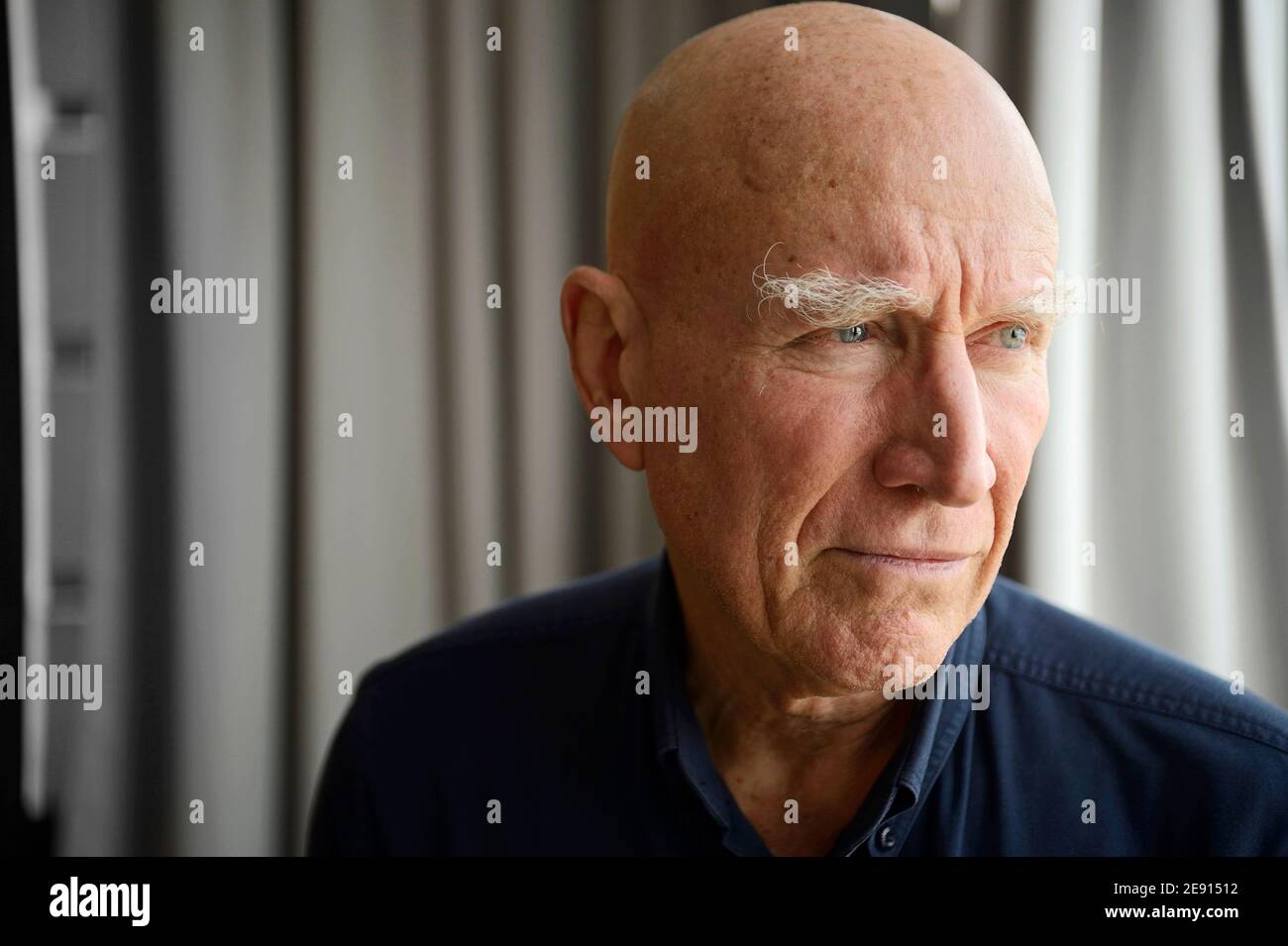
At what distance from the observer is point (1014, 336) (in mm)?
1035

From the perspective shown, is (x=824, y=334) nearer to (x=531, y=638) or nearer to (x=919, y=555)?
(x=919, y=555)

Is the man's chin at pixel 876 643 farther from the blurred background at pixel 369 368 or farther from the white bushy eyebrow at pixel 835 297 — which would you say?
the blurred background at pixel 369 368

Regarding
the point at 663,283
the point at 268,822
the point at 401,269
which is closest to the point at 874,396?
the point at 663,283

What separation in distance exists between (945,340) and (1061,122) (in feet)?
1.91

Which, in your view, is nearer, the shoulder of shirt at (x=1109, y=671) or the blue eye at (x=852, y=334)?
the blue eye at (x=852, y=334)

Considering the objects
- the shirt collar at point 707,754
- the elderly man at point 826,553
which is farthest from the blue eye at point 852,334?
the shirt collar at point 707,754

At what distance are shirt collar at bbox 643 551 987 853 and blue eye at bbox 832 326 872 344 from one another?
384mm

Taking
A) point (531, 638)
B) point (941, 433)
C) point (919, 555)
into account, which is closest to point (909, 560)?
point (919, 555)

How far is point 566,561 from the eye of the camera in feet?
5.57

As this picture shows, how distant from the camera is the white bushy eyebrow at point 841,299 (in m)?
0.96

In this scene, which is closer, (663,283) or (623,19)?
(663,283)

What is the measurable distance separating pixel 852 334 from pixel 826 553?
22 centimetres

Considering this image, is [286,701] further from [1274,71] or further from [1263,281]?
[1274,71]

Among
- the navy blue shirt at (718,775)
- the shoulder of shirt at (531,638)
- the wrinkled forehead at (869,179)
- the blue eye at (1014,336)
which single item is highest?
the wrinkled forehead at (869,179)
